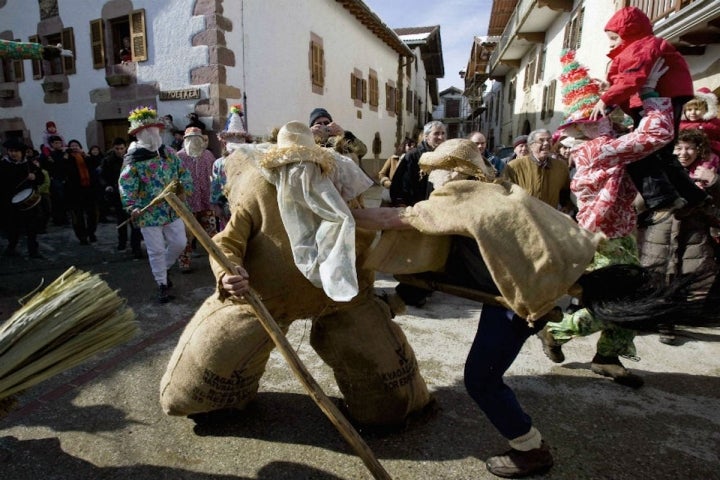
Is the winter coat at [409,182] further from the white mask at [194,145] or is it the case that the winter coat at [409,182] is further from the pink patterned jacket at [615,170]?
the white mask at [194,145]

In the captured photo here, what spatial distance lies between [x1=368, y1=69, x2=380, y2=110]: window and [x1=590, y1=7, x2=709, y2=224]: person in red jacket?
14562mm

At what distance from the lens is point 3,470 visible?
7.13ft

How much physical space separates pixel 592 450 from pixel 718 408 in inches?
37.9

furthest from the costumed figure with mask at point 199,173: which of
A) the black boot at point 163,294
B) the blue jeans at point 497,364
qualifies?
the blue jeans at point 497,364

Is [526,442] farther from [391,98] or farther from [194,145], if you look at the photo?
[391,98]

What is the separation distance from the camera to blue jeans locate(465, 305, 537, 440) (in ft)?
6.31

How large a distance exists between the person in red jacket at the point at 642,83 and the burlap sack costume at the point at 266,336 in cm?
173

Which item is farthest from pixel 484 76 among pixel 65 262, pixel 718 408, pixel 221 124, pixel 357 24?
pixel 718 408

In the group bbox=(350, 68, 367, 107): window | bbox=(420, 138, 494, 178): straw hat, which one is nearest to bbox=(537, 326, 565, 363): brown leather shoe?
bbox=(420, 138, 494, 178): straw hat

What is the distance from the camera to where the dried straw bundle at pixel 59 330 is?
1.75m

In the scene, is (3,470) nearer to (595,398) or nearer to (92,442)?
(92,442)

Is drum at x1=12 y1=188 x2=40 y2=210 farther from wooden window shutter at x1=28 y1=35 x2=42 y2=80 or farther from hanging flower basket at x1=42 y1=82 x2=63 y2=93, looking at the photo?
wooden window shutter at x1=28 y1=35 x2=42 y2=80

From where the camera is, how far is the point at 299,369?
6.26 ft

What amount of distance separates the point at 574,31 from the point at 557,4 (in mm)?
1012
